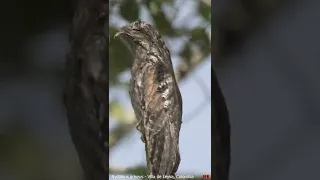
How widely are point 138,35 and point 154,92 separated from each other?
0.19m

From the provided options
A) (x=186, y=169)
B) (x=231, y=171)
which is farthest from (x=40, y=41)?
(x=231, y=171)

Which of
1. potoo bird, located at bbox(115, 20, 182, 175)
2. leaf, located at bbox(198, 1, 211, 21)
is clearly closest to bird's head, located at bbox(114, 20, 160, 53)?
potoo bird, located at bbox(115, 20, 182, 175)

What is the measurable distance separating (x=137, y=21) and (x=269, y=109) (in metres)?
0.50

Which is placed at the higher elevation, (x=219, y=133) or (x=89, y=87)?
(x=89, y=87)

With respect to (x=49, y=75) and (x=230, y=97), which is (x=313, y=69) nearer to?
(x=230, y=97)

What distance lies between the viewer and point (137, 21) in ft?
5.46

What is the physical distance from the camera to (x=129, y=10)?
1.67m

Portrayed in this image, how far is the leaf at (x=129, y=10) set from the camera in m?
1.66

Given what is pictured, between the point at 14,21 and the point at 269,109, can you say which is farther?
the point at 14,21

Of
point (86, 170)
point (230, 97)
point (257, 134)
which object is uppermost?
point (230, 97)

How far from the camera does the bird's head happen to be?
166cm

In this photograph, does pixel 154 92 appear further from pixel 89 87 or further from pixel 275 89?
pixel 275 89

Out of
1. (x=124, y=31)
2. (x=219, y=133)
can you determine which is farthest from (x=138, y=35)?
(x=219, y=133)

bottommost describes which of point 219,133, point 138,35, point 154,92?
point 219,133
